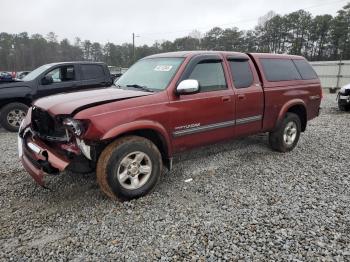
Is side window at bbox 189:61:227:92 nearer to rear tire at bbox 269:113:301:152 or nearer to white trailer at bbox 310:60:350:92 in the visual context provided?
rear tire at bbox 269:113:301:152

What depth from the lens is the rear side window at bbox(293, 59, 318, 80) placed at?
6.07m

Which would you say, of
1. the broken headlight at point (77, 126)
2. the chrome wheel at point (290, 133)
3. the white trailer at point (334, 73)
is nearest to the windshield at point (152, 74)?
the broken headlight at point (77, 126)

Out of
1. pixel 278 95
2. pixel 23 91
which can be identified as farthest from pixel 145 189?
pixel 23 91

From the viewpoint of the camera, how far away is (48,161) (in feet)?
11.4

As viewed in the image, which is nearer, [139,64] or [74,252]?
[74,252]

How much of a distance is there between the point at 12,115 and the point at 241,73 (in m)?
6.17

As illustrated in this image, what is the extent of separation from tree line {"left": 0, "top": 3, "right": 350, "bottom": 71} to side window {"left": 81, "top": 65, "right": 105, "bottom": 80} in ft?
146

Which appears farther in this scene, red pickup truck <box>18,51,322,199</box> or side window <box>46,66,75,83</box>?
side window <box>46,66,75,83</box>

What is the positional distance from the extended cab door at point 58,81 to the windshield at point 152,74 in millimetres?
4066

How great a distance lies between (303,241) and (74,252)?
2241 mm

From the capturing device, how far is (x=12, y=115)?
7.82 metres

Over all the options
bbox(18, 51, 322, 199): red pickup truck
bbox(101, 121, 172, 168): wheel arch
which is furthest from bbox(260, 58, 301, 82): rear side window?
bbox(101, 121, 172, 168): wheel arch

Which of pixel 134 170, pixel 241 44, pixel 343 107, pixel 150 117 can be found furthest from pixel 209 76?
pixel 241 44

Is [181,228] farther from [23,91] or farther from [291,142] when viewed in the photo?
[23,91]
